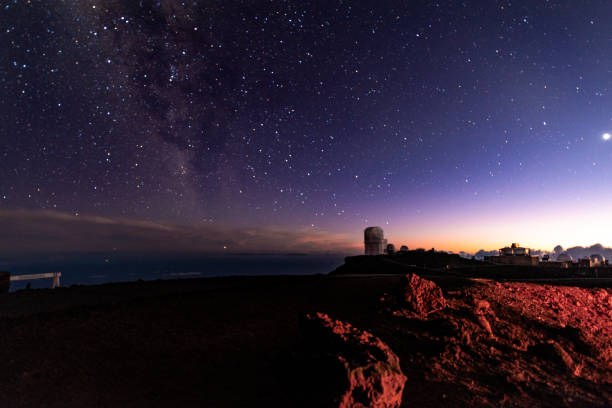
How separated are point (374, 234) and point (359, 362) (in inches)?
1488

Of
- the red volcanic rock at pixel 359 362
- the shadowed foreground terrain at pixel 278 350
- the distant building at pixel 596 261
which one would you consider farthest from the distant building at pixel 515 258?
the red volcanic rock at pixel 359 362

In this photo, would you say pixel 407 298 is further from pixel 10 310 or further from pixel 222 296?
pixel 10 310

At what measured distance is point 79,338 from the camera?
5.80 m

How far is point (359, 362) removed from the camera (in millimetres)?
3928

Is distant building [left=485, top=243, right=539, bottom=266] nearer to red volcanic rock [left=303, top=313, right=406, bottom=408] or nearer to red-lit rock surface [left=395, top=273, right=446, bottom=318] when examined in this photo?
red-lit rock surface [left=395, top=273, right=446, bottom=318]

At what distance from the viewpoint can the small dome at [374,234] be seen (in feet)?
133

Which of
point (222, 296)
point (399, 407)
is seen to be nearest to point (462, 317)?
point (399, 407)

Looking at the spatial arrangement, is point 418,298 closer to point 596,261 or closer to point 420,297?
point 420,297

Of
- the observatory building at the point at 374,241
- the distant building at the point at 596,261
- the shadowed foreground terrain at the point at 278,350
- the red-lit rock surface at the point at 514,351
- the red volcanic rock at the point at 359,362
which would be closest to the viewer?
the red volcanic rock at the point at 359,362

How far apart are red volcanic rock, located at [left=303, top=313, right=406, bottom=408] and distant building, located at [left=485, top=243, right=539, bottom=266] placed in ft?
97.3

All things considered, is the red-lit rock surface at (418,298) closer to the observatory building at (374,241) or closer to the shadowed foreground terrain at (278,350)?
the shadowed foreground terrain at (278,350)

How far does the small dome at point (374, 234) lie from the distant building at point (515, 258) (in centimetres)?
1234

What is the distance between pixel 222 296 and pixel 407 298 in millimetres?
5141

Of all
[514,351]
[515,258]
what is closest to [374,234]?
[515,258]
